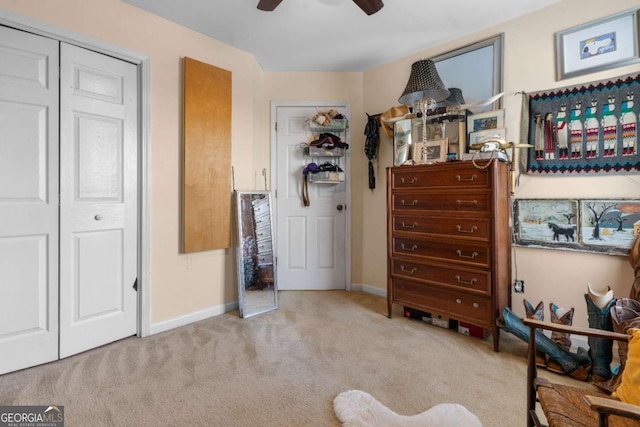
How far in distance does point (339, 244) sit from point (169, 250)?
1.91 meters

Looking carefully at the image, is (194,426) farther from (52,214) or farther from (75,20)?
(75,20)

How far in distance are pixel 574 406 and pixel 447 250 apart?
1507 mm

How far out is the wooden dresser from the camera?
2.31 metres

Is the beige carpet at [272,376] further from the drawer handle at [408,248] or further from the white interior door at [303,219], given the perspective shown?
the white interior door at [303,219]

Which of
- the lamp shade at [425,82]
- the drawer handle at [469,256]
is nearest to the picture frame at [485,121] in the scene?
the lamp shade at [425,82]

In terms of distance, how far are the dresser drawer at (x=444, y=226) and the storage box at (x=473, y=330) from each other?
2.45 ft

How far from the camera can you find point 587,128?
2.29 metres

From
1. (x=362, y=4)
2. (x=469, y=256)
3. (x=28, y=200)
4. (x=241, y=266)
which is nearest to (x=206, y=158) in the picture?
(x=241, y=266)

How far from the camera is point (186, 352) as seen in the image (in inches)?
89.7

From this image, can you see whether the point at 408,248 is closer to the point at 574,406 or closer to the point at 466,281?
the point at 466,281

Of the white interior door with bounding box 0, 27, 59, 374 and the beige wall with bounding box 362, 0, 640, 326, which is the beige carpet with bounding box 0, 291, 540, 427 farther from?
the beige wall with bounding box 362, 0, 640, 326

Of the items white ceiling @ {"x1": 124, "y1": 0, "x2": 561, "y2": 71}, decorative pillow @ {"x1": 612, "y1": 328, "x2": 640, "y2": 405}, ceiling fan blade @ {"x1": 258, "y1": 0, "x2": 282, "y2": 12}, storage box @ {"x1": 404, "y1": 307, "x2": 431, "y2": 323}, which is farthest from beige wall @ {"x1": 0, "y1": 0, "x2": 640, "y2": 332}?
decorative pillow @ {"x1": 612, "y1": 328, "x2": 640, "y2": 405}

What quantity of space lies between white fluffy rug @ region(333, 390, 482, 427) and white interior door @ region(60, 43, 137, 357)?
1881 millimetres

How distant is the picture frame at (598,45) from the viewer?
7.00 ft
